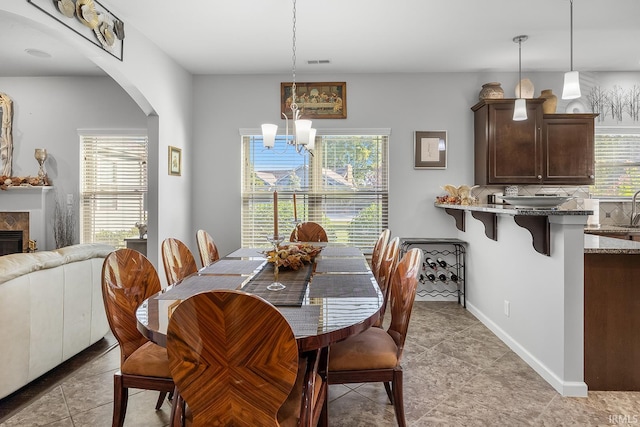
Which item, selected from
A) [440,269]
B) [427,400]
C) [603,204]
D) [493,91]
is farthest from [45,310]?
[603,204]

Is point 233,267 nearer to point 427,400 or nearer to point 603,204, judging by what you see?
point 427,400

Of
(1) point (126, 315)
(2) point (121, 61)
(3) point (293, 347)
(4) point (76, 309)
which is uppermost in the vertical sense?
(2) point (121, 61)

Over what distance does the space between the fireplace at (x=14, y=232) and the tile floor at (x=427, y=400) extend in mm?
2540

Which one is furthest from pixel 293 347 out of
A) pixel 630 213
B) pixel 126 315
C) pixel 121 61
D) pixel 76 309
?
pixel 630 213

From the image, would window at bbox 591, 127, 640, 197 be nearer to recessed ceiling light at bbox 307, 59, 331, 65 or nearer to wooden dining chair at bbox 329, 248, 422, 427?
recessed ceiling light at bbox 307, 59, 331, 65

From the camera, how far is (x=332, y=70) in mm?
4422

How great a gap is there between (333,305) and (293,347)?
575mm

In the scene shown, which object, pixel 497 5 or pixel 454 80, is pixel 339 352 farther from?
pixel 454 80

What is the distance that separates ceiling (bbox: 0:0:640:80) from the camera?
3.01 m

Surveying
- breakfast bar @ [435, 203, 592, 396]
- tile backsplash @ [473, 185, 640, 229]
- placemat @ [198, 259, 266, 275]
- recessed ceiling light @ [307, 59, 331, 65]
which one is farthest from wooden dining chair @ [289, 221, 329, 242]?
tile backsplash @ [473, 185, 640, 229]

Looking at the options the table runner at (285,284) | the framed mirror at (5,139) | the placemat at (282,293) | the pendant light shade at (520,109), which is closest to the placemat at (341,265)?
the table runner at (285,284)

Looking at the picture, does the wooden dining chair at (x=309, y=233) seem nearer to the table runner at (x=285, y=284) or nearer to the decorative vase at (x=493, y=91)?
the table runner at (x=285, y=284)

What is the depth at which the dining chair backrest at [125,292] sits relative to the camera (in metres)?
1.63

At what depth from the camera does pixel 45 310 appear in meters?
2.38
